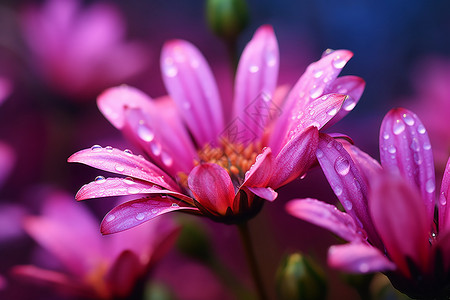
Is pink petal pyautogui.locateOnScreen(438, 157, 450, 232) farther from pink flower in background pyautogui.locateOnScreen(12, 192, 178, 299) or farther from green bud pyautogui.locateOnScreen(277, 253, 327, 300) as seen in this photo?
pink flower in background pyautogui.locateOnScreen(12, 192, 178, 299)

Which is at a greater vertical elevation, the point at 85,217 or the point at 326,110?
the point at 326,110

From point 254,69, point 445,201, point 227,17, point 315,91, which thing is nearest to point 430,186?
point 445,201

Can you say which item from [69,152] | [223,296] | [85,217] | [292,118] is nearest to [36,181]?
[69,152]

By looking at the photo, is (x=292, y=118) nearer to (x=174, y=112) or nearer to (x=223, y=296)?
(x=174, y=112)

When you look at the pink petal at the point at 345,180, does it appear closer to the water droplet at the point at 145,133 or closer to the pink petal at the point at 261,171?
the pink petal at the point at 261,171

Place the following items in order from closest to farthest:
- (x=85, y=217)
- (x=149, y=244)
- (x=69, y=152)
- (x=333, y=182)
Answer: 1. (x=333, y=182)
2. (x=149, y=244)
3. (x=85, y=217)
4. (x=69, y=152)
